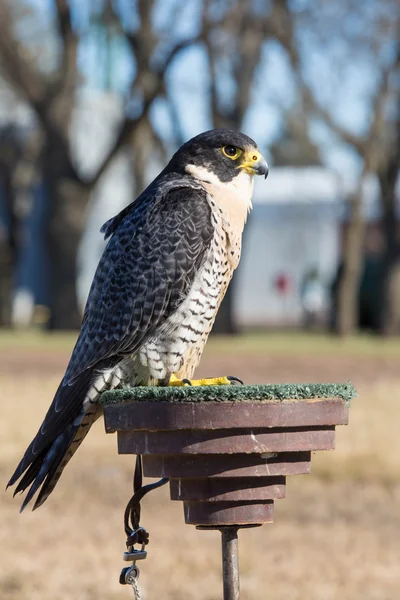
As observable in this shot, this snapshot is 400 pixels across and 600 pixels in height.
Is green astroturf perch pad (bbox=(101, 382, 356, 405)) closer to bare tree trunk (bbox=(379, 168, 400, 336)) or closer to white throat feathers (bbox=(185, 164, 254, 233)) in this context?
white throat feathers (bbox=(185, 164, 254, 233))

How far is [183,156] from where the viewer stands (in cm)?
348

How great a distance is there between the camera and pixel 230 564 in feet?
8.51

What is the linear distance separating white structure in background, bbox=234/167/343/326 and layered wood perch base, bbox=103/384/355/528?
31.7 metres

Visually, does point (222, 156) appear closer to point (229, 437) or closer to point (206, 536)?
point (229, 437)

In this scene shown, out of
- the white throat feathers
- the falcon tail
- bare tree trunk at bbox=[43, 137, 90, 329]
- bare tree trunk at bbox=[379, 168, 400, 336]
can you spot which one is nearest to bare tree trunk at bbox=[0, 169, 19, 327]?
bare tree trunk at bbox=[43, 137, 90, 329]

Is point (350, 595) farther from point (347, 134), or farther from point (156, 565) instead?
point (347, 134)

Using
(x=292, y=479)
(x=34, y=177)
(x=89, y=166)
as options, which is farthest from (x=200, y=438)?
(x=89, y=166)

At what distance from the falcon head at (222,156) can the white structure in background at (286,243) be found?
30757 millimetres

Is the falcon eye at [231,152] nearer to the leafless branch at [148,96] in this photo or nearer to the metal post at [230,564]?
the metal post at [230,564]

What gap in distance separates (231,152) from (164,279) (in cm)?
48

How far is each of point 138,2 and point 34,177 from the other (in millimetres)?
13479

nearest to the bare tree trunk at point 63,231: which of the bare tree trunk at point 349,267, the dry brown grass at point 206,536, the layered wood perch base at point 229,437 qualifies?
the bare tree trunk at point 349,267

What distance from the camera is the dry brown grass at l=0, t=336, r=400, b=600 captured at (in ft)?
16.4

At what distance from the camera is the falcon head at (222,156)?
3426 mm
